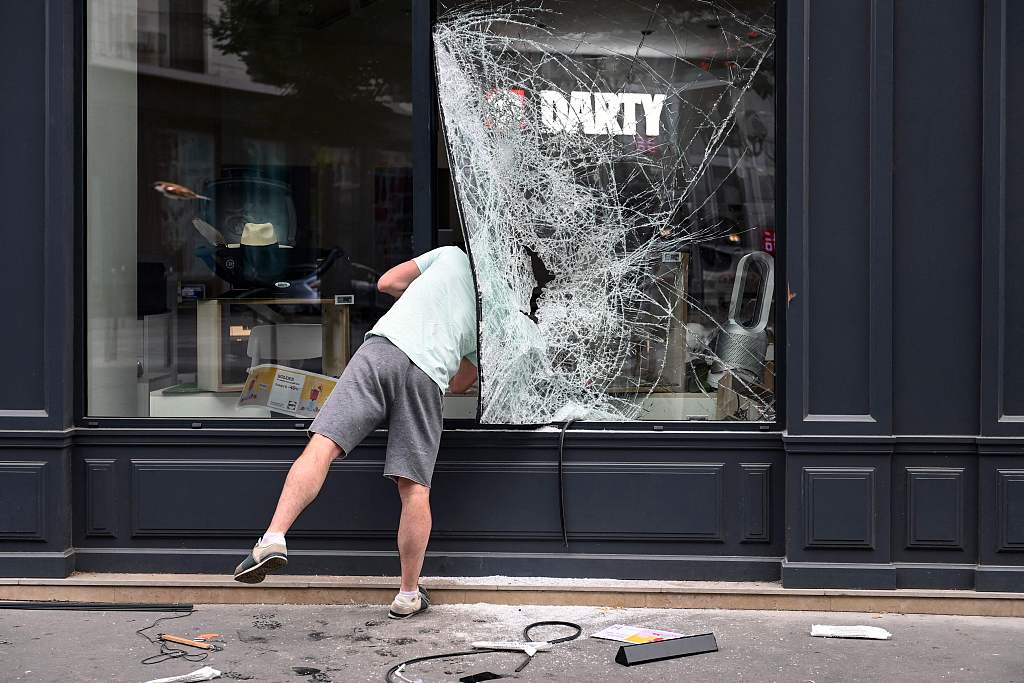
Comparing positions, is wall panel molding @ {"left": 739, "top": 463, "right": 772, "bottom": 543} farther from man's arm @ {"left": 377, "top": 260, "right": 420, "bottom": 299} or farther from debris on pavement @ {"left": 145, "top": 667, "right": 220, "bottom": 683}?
debris on pavement @ {"left": 145, "top": 667, "right": 220, "bottom": 683}

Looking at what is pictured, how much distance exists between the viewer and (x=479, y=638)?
4.96m

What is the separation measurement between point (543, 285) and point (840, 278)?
1397mm

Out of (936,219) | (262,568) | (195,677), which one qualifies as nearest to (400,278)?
(262,568)

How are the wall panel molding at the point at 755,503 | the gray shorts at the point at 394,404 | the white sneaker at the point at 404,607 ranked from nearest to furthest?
the gray shorts at the point at 394,404 → the white sneaker at the point at 404,607 → the wall panel molding at the point at 755,503

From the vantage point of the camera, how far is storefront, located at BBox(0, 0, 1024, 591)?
17.6ft

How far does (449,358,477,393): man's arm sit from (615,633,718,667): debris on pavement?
148cm

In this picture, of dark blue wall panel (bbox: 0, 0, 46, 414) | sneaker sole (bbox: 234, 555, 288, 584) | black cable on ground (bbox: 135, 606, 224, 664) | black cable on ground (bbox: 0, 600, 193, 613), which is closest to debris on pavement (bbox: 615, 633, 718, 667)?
sneaker sole (bbox: 234, 555, 288, 584)

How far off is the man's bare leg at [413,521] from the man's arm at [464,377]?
0.59m

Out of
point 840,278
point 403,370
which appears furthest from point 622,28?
point 403,370

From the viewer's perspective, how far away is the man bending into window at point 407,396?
500cm

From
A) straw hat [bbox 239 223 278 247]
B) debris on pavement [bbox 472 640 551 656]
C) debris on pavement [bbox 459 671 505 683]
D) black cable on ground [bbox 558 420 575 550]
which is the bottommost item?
debris on pavement [bbox 459 671 505 683]

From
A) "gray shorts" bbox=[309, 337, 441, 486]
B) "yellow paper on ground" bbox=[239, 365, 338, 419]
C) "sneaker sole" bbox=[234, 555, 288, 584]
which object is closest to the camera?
"sneaker sole" bbox=[234, 555, 288, 584]

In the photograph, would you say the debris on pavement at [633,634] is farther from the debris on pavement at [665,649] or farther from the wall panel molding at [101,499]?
the wall panel molding at [101,499]

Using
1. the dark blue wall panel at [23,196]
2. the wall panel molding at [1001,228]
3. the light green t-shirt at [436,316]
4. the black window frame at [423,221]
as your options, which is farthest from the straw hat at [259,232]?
the wall panel molding at [1001,228]
